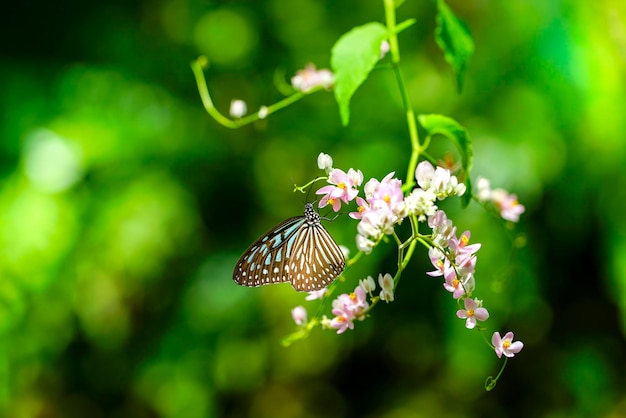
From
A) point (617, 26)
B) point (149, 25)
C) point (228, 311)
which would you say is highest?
point (149, 25)

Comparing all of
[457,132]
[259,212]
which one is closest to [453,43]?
[457,132]

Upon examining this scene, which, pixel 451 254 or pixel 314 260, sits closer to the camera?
pixel 451 254

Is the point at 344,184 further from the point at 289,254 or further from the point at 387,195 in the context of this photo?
the point at 289,254

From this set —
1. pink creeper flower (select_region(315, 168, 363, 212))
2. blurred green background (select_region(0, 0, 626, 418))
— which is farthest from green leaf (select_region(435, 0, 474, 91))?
A: blurred green background (select_region(0, 0, 626, 418))

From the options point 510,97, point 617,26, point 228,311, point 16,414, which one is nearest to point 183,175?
point 228,311

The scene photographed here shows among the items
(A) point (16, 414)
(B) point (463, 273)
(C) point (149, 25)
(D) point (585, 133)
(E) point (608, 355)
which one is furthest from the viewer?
(C) point (149, 25)

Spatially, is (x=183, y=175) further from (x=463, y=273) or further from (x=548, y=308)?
(x=463, y=273)

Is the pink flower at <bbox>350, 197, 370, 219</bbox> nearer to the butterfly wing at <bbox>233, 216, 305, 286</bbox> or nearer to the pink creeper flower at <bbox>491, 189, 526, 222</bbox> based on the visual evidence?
the butterfly wing at <bbox>233, 216, 305, 286</bbox>
